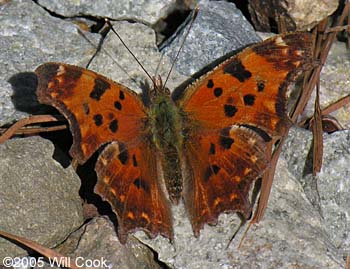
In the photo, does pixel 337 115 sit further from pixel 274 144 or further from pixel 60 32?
pixel 60 32

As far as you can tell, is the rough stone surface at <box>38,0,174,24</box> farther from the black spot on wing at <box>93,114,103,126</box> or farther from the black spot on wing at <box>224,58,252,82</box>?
the black spot on wing at <box>93,114,103,126</box>

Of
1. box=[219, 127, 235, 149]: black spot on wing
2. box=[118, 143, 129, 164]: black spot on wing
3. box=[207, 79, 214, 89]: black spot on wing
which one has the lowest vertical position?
box=[118, 143, 129, 164]: black spot on wing

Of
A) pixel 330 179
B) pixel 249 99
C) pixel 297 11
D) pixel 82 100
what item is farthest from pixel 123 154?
pixel 297 11

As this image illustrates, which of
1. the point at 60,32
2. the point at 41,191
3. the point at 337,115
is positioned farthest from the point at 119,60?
the point at 337,115

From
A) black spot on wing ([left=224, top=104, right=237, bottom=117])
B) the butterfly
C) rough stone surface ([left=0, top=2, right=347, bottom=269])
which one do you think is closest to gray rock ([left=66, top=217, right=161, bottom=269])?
rough stone surface ([left=0, top=2, right=347, bottom=269])

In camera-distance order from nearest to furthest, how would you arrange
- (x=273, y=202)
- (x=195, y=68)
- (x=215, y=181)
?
(x=215, y=181)
(x=273, y=202)
(x=195, y=68)

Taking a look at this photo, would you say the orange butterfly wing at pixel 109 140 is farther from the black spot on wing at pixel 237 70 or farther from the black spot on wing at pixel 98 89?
the black spot on wing at pixel 237 70
